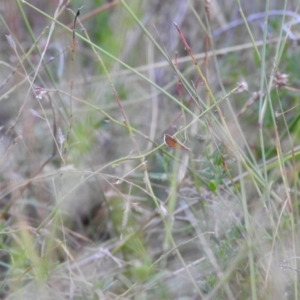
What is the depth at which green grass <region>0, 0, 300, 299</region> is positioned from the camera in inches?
39.1

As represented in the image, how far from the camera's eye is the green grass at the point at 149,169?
0.99m

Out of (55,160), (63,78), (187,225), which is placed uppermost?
(63,78)

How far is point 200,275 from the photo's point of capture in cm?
110

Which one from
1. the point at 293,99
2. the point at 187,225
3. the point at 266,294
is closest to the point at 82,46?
the point at 293,99

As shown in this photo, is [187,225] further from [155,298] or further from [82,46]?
[82,46]

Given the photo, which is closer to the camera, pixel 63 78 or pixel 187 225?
pixel 187 225

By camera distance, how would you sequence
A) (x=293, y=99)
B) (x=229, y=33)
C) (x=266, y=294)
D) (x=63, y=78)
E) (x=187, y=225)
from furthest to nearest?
(x=229, y=33) → (x=63, y=78) → (x=293, y=99) → (x=187, y=225) → (x=266, y=294)

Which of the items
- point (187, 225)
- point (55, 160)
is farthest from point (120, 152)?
point (187, 225)

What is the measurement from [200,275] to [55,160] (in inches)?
23.0

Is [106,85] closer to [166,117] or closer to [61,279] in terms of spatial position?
[166,117]

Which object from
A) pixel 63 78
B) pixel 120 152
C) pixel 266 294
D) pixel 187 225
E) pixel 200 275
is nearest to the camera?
pixel 266 294

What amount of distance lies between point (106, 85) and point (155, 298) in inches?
26.3

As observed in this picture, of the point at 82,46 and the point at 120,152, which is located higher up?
the point at 82,46

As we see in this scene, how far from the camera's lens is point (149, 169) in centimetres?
146
